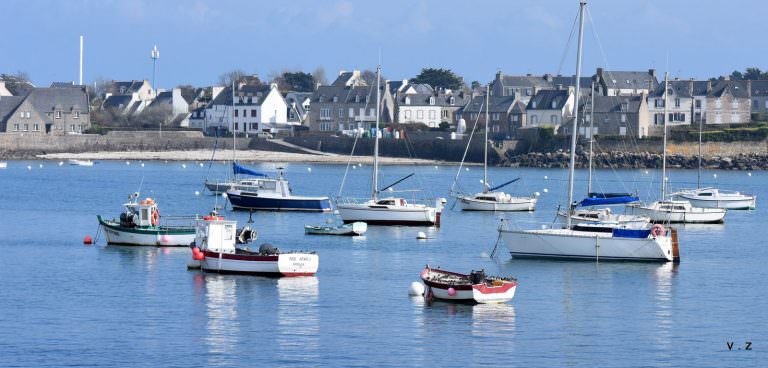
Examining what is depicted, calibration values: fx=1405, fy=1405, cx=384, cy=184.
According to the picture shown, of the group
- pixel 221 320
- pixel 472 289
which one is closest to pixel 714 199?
pixel 472 289

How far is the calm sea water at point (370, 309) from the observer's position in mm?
27406

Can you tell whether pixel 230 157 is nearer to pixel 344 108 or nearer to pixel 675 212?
pixel 344 108

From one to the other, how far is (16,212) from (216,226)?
91.2 feet

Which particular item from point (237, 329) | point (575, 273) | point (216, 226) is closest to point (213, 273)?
point (216, 226)

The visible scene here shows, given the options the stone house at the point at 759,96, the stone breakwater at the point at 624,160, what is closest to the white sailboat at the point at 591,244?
the stone breakwater at the point at 624,160

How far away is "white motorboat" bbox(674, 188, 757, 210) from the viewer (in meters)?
66.6

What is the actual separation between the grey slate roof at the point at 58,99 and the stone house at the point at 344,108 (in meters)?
21.7

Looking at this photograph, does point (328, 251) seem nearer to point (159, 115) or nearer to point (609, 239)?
point (609, 239)

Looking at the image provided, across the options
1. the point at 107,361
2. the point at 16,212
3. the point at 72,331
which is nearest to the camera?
the point at 107,361

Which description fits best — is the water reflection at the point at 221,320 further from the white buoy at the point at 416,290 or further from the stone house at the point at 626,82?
the stone house at the point at 626,82

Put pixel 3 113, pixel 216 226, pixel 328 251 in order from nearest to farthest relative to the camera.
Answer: pixel 216 226 < pixel 328 251 < pixel 3 113

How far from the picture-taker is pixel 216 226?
36812 mm

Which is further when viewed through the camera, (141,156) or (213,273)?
(141,156)

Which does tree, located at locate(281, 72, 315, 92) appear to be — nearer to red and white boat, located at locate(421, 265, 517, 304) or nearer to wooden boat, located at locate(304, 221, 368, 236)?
wooden boat, located at locate(304, 221, 368, 236)
